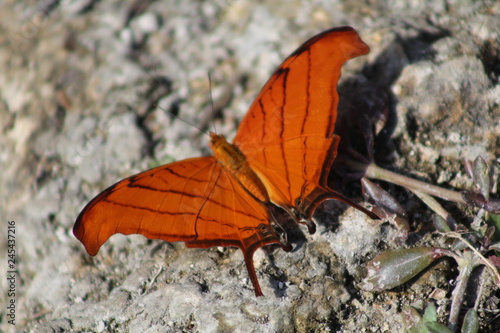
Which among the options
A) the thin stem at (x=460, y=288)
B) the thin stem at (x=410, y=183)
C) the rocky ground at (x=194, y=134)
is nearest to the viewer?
the thin stem at (x=460, y=288)

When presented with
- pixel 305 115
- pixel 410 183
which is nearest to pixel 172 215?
pixel 305 115

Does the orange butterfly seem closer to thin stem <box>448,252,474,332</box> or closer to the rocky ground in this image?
the rocky ground

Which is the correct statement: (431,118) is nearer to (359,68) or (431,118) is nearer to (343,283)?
(359,68)

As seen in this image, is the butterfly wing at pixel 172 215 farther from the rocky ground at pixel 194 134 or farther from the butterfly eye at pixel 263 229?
the rocky ground at pixel 194 134

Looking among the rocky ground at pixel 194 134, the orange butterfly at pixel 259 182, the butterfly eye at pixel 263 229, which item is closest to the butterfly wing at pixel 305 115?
the orange butterfly at pixel 259 182

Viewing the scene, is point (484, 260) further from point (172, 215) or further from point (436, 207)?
point (172, 215)

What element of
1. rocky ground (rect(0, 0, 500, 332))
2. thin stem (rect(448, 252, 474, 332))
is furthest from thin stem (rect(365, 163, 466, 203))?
thin stem (rect(448, 252, 474, 332))
